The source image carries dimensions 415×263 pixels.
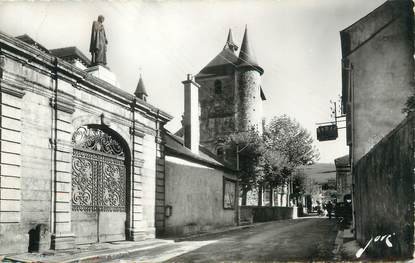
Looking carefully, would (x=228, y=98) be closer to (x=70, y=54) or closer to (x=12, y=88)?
(x=70, y=54)

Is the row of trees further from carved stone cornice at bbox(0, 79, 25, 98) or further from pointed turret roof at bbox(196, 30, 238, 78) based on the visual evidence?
carved stone cornice at bbox(0, 79, 25, 98)

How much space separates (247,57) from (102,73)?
3172 centimetres

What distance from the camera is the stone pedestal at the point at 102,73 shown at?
44.6ft

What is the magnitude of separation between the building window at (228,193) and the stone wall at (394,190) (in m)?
14.4

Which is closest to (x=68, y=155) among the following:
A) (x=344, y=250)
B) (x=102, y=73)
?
(x=102, y=73)

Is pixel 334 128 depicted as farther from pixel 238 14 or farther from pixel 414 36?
pixel 238 14

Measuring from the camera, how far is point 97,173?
1250cm

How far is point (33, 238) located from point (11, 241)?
701mm

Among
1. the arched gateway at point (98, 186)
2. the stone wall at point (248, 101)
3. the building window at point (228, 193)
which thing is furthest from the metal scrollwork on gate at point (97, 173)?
the stone wall at point (248, 101)

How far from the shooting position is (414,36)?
30.3 feet

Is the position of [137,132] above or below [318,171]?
above

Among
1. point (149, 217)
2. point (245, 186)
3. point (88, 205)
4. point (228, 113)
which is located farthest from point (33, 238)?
point (228, 113)

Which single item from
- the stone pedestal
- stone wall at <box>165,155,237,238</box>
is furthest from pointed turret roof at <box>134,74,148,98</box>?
the stone pedestal

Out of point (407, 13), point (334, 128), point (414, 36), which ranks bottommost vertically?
point (334, 128)
